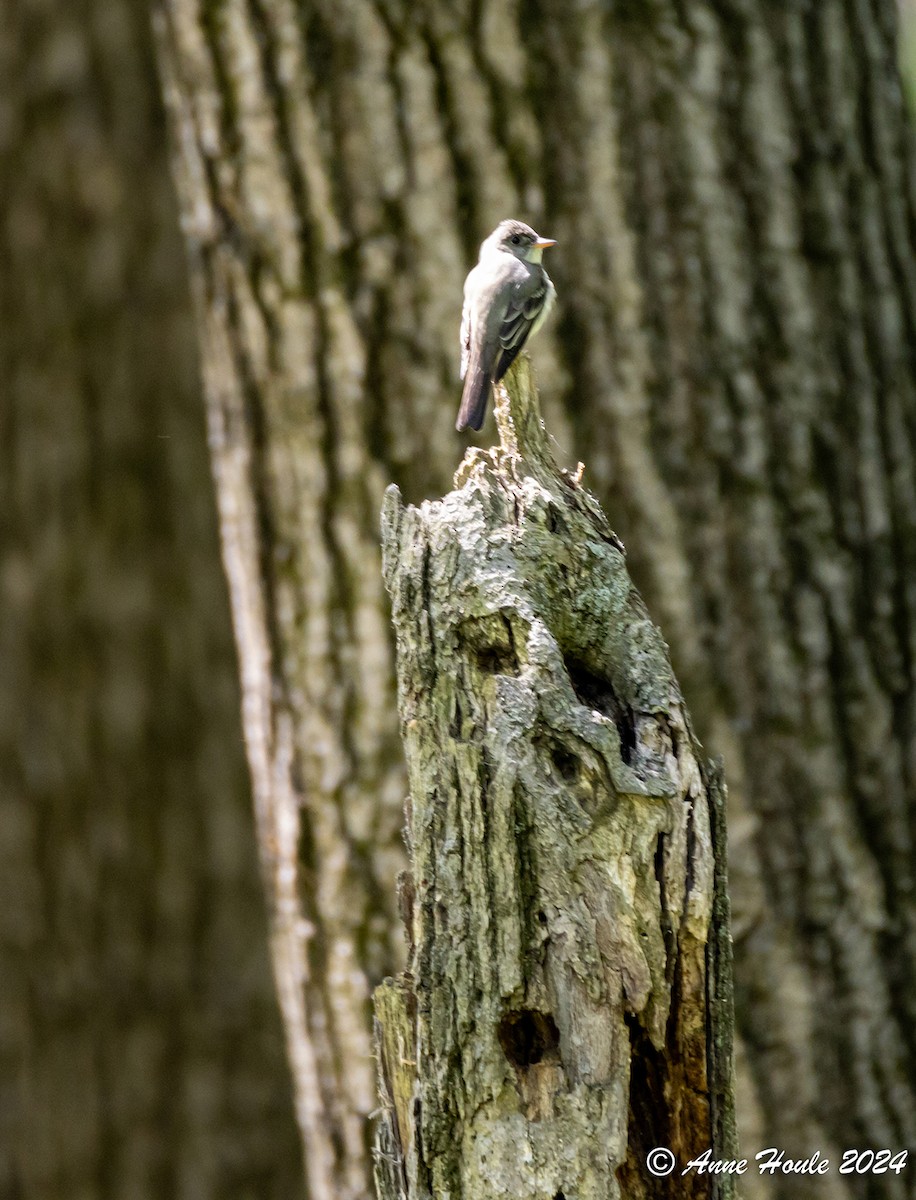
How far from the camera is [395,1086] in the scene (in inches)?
75.5

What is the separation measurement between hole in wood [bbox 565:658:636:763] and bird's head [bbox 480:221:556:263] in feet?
4.90

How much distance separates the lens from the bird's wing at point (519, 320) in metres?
2.64

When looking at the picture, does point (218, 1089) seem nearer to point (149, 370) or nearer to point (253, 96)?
point (149, 370)

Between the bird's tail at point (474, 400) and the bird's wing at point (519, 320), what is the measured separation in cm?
9

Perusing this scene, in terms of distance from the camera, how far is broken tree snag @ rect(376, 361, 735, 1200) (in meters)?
1.72

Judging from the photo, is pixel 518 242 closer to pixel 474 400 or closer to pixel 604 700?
pixel 474 400

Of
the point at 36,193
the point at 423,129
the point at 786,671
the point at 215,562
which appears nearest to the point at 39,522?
the point at 215,562

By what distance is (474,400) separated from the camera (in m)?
2.83

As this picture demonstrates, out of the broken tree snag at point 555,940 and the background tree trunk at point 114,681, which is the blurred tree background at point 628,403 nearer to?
the broken tree snag at point 555,940

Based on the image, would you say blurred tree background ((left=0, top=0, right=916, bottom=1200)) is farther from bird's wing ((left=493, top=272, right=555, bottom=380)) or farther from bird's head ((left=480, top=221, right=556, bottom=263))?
bird's wing ((left=493, top=272, right=555, bottom=380))

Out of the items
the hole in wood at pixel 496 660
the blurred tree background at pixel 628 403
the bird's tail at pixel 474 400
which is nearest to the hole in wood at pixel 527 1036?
the hole in wood at pixel 496 660

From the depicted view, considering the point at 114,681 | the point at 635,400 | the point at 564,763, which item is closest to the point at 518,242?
the point at 635,400

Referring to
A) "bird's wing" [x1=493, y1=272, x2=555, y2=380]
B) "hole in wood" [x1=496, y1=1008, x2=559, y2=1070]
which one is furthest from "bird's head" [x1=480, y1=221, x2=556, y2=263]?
"hole in wood" [x1=496, y1=1008, x2=559, y2=1070]

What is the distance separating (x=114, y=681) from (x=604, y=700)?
451cm
